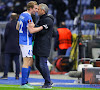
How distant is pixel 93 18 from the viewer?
35.5 ft

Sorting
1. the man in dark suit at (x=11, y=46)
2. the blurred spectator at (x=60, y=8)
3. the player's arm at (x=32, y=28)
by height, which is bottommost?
the man in dark suit at (x=11, y=46)

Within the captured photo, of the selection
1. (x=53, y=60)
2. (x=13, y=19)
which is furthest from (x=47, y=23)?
(x=53, y=60)

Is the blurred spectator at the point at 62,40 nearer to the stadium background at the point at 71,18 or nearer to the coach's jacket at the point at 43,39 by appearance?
the stadium background at the point at 71,18

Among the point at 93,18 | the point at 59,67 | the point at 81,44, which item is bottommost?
the point at 59,67

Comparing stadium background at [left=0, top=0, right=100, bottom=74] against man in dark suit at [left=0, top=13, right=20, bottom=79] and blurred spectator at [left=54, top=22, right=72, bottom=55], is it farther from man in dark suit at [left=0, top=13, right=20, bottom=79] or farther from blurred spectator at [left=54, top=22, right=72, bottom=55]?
man in dark suit at [left=0, top=13, right=20, bottom=79]

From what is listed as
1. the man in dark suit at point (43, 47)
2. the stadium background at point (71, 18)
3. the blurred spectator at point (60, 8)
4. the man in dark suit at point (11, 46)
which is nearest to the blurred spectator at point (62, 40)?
the stadium background at point (71, 18)

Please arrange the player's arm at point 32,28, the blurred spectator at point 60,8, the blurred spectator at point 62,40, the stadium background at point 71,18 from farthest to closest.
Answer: the blurred spectator at point 60,8, the blurred spectator at point 62,40, the stadium background at point 71,18, the player's arm at point 32,28

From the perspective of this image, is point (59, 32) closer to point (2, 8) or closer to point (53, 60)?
point (53, 60)

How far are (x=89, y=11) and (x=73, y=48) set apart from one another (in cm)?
1118

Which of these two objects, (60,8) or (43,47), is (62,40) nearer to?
(60,8)

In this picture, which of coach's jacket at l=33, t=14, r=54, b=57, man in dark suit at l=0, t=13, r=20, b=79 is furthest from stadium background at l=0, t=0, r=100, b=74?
coach's jacket at l=33, t=14, r=54, b=57

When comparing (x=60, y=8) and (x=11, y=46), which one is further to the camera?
(x=60, y=8)

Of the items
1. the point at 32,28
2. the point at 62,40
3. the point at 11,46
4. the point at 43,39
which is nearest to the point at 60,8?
the point at 62,40

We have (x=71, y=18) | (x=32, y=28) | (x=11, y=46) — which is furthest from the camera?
(x=71, y=18)
